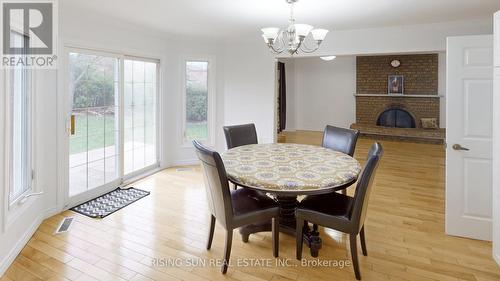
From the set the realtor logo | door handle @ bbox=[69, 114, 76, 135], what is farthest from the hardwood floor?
the realtor logo

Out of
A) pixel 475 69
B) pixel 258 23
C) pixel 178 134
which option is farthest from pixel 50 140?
pixel 475 69

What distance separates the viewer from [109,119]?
4.04 meters

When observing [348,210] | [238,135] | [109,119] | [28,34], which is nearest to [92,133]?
[109,119]

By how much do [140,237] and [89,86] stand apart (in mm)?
2025

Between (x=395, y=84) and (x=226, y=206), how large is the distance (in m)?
8.09

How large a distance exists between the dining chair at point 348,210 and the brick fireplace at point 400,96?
22.0ft

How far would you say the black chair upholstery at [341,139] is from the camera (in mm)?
3191

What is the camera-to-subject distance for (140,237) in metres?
2.75

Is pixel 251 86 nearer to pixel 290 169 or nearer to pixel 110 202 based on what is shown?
pixel 110 202

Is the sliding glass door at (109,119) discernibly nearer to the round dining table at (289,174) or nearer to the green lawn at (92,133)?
the green lawn at (92,133)

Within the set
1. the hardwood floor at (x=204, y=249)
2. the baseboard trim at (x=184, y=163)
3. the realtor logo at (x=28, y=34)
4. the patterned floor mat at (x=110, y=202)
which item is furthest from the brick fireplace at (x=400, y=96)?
the realtor logo at (x=28, y=34)

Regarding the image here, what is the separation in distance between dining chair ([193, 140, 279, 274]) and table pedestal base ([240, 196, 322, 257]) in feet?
1.00

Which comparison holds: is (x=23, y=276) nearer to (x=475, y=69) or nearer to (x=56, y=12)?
(x=56, y=12)

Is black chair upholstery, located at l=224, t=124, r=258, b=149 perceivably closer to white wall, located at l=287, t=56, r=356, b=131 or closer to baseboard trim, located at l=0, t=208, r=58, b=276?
baseboard trim, located at l=0, t=208, r=58, b=276
